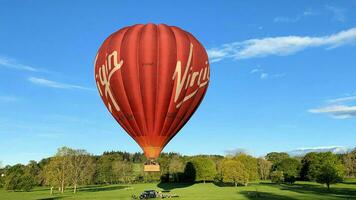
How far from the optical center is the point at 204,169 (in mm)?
140125

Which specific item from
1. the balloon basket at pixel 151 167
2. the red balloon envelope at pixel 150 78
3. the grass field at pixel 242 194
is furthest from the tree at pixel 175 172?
the balloon basket at pixel 151 167

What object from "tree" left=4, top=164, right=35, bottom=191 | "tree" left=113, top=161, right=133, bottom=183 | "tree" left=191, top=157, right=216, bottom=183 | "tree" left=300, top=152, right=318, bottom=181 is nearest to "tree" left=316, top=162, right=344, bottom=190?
"tree" left=300, top=152, right=318, bottom=181

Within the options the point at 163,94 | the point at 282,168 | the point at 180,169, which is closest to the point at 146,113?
the point at 163,94

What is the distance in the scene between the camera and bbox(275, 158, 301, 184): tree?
133 metres

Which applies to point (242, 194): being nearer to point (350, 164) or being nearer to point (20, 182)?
point (20, 182)

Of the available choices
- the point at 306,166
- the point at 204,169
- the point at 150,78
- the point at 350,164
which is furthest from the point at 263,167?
the point at 150,78

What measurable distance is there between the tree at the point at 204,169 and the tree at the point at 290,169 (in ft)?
73.2

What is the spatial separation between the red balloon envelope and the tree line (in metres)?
56.6

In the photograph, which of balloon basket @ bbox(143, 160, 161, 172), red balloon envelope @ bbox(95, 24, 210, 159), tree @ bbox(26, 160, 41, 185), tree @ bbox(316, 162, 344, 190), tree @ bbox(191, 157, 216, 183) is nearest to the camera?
red balloon envelope @ bbox(95, 24, 210, 159)

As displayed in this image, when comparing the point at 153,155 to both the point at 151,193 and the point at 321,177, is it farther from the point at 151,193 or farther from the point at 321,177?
the point at 321,177

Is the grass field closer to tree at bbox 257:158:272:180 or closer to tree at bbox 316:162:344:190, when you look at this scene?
tree at bbox 316:162:344:190

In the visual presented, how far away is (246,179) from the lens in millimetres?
116250

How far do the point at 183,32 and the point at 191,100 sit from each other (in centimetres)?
640

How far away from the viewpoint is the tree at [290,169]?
133 metres
